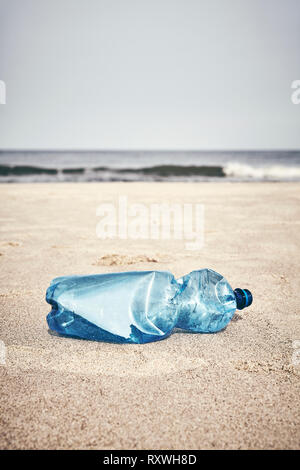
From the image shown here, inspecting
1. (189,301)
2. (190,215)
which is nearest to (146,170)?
(190,215)

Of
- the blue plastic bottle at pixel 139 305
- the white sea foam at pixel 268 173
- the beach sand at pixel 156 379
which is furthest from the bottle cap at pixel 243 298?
the white sea foam at pixel 268 173

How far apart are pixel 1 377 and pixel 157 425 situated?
1.65 ft

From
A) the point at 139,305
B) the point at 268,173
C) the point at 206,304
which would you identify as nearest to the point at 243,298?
the point at 206,304

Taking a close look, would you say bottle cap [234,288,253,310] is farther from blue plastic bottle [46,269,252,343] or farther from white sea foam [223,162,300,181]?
white sea foam [223,162,300,181]

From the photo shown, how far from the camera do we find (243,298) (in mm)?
1190

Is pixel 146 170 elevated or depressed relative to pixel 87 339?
elevated

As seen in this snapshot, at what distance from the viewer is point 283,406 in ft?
2.82

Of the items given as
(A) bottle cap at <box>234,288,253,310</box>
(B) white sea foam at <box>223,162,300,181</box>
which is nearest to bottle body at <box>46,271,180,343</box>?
(A) bottle cap at <box>234,288,253,310</box>

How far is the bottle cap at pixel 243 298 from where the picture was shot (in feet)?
3.87

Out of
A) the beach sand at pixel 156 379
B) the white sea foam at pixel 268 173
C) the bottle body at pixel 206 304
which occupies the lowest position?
the beach sand at pixel 156 379

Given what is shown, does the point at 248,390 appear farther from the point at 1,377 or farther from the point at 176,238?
the point at 176,238

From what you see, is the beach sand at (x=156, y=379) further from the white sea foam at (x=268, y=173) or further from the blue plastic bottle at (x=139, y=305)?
the white sea foam at (x=268, y=173)
